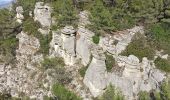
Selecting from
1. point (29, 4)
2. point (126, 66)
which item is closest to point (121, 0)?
point (126, 66)

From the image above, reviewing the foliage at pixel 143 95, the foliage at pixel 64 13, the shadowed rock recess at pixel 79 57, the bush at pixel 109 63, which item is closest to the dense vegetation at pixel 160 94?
the foliage at pixel 143 95

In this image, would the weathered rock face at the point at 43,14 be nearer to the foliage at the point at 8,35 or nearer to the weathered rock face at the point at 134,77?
the foliage at the point at 8,35

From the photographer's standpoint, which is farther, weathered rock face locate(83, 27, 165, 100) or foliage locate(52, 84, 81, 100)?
foliage locate(52, 84, 81, 100)

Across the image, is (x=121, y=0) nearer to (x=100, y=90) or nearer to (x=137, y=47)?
(x=137, y=47)

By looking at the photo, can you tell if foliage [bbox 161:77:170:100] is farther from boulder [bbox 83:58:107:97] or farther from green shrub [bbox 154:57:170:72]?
boulder [bbox 83:58:107:97]

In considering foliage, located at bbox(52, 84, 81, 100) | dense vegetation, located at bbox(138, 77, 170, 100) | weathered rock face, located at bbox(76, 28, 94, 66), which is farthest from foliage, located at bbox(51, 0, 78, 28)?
dense vegetation, located at bbox(138, 77, 170, 100)

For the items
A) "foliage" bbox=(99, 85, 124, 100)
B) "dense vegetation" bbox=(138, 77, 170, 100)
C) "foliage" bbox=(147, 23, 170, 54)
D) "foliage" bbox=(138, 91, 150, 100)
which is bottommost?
"foliage" bbox=(99, 85, 124, 100)

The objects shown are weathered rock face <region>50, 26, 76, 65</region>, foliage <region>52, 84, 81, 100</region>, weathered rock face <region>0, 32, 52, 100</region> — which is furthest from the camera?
weathered rock face <region>0, 32, 52, 100</region>
